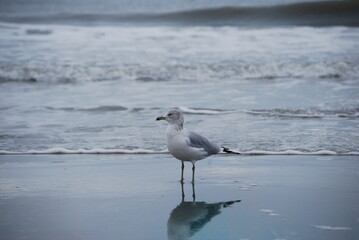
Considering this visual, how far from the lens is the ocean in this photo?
6.66 meters

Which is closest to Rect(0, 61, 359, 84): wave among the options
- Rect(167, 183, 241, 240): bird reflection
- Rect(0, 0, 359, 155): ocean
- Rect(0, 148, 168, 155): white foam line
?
Rect(0, 0, 359, 155): ocean

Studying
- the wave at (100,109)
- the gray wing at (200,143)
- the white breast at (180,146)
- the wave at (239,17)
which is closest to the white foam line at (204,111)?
the wave at (100,109)

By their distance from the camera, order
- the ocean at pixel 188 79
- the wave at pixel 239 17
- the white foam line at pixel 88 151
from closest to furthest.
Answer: the white foam line at pixel 88 151 < the ocean at pixel 188 79 < the wave at pixel 239 17

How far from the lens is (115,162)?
5.56 m

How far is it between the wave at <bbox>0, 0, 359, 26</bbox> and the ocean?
6 cm

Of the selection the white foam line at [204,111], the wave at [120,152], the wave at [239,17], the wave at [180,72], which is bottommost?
the wave at [120,152]

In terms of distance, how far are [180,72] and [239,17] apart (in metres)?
9.52

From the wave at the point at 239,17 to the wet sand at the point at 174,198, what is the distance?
13630mm

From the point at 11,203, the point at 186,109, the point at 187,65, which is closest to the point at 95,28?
the point at 187,65

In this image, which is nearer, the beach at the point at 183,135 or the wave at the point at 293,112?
the beach at the point at 183,135

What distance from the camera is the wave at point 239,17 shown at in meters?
19.1

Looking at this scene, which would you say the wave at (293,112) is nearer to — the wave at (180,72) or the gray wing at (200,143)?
the gray wing at (200,143)

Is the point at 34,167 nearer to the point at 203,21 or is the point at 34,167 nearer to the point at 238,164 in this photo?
the point at 238,164

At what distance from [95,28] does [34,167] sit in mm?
13299
